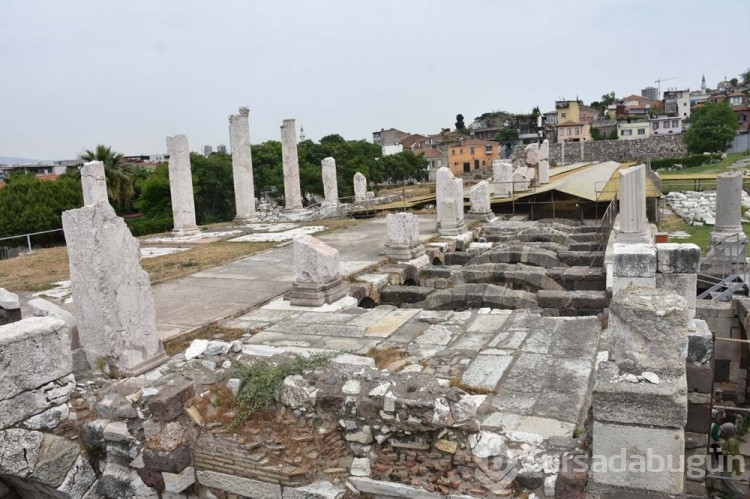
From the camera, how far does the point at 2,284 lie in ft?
40.1

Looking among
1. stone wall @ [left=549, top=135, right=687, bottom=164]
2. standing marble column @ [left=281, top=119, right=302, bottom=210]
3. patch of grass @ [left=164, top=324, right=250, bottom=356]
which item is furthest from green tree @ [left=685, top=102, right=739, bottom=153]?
patch of grass @ [left=164, top=324, right=250, bottom=356]

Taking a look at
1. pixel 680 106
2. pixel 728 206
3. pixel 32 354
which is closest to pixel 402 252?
pixel 32 354

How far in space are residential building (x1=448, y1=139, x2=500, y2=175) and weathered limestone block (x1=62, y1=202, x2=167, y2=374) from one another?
68.6 meters

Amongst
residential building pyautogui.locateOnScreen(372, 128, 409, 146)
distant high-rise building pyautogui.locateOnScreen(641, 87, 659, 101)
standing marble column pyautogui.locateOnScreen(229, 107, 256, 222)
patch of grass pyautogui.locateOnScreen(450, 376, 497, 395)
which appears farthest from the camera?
distant high-rise building pyautogui.locateOnScreen(641, 87, 659, 101)

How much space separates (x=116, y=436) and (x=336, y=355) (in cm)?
222

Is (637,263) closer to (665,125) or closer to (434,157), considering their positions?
(434,157)

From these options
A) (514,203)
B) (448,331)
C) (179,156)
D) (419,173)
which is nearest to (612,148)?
(419,173)

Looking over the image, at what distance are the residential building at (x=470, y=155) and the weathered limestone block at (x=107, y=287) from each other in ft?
225

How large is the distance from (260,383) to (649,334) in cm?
314

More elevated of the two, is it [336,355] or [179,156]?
[179,156]

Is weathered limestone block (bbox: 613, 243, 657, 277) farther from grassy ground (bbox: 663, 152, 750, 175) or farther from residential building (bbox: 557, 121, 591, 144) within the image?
residential building (bbox: 557, 121, 591, 144)

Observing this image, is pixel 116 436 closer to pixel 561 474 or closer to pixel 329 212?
pixel 561 474

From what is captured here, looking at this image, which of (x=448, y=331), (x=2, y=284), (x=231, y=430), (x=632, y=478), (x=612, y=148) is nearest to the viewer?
(x=632, y=478)

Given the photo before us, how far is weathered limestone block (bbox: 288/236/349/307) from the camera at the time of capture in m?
9.15
